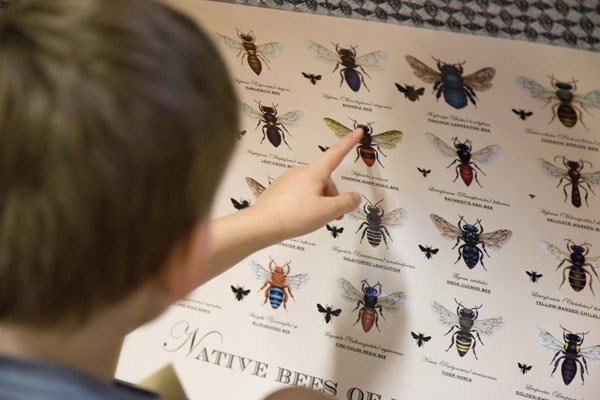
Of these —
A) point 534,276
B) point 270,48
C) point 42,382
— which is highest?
point 270,48

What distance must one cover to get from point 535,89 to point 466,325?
0.25 m

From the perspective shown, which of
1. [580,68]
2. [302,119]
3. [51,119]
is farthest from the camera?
[302,119]

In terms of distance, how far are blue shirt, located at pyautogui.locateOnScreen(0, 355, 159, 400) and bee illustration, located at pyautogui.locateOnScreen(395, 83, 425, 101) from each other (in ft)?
1.39

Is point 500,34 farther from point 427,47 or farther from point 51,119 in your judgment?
point 51,119

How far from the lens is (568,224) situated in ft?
1.95

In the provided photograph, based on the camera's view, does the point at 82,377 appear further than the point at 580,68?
No

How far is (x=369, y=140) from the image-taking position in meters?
0.65

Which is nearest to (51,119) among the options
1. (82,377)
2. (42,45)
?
(42,45)

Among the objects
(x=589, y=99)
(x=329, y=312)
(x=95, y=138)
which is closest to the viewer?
(x=95, y=138)

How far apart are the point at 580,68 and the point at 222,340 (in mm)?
493

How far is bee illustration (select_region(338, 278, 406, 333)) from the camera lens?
0.65 metres

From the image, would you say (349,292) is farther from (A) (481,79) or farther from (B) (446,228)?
(A) (481,79)

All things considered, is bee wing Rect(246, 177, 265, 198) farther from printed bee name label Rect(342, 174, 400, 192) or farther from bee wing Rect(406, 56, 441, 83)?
bee wing Rect(406, 56, 441, 83)

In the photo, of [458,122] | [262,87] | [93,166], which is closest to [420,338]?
[458,122]
